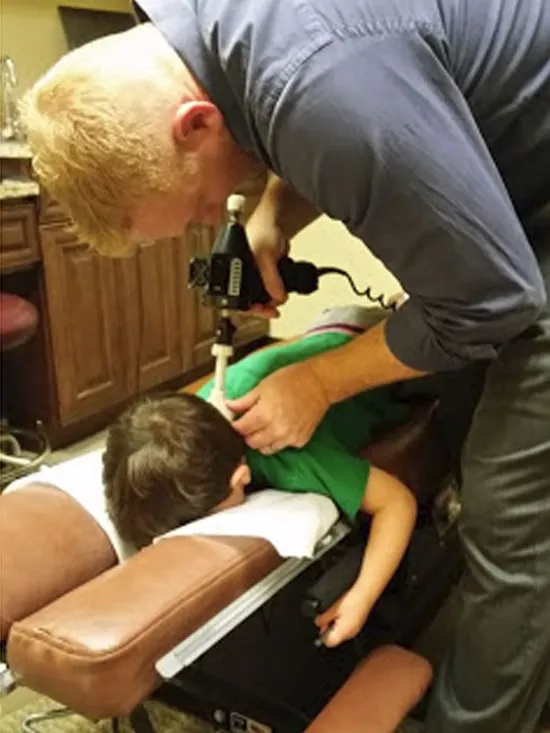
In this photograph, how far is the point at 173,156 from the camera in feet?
3.31

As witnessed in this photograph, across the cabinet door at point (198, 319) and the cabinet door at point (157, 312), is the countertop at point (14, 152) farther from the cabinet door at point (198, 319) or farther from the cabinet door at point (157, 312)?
the cabinet door at point (198, 319)

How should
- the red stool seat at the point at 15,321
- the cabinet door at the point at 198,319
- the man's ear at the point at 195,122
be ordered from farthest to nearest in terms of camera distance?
the cabinet door at the point at 198,319 < the red stool seat at the point at 15,321 < the man's ear at the point at 195,122

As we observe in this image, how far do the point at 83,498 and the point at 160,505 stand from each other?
0.15m

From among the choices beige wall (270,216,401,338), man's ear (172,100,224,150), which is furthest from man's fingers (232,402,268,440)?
beige wall (270,216,401,338)

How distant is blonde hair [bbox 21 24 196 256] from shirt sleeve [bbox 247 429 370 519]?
17.2 inches

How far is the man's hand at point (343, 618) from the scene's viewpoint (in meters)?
1.19

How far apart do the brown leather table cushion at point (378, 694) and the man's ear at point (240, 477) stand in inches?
11.6

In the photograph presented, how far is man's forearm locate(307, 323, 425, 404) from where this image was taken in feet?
3.78

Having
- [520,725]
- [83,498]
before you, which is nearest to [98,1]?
[83,498]

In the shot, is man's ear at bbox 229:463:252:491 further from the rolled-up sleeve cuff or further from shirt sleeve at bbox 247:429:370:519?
the rolled-up sleeve cuff

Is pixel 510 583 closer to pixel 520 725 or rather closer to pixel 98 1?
pixel 520 725

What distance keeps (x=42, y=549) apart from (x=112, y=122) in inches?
22.4

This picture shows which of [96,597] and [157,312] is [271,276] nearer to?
[96,597]

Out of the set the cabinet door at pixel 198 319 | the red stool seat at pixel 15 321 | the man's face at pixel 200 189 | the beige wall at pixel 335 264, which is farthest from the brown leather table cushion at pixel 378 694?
the beige wall at pixel 335 264
